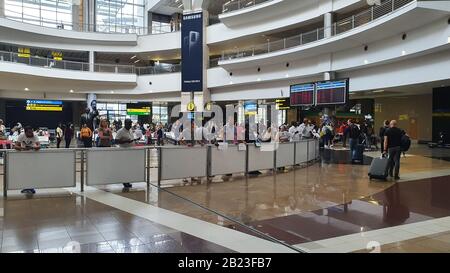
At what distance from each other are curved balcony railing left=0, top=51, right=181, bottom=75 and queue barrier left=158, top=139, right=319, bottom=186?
24.8 m

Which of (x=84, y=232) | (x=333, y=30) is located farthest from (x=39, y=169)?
(x=333, y=30)

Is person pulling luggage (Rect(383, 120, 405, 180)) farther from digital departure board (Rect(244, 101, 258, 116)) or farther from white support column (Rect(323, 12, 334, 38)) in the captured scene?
digital departure board (Rect(244, 101, 258, 116))

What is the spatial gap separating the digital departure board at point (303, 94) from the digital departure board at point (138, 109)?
2558cm

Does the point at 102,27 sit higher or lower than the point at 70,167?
higher

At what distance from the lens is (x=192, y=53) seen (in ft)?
105

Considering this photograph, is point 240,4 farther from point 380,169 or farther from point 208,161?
point 380,169

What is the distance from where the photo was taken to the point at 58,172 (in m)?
8.84

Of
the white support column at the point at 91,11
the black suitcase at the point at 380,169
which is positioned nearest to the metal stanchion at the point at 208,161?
the black suitcase at the point at 380,169

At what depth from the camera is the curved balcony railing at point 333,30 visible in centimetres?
1927

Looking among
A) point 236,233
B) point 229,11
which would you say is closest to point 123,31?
point 229,11

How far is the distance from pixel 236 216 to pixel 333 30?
19.6m

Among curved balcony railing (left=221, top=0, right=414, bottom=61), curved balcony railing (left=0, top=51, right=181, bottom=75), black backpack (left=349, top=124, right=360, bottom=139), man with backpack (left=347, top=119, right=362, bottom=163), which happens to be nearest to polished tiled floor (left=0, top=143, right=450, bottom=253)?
man with backpack (left=347, top=119, right=362, bottom=163)

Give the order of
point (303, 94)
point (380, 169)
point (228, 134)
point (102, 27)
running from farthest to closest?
point (102, 27) → point (303, 94) → point (228, 134) → point (380, 169)
